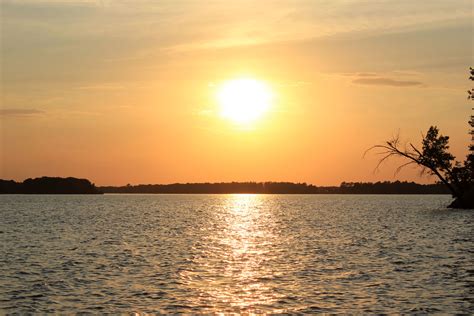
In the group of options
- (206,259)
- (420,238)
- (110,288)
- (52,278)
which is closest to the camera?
(110,288)

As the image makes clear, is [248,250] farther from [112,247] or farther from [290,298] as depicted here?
[290,298]

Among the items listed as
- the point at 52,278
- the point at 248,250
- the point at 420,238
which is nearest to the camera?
the point at 52,278

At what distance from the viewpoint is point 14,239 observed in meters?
66.1

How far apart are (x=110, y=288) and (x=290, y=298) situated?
32.5ft

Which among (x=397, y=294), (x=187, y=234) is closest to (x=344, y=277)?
(x=397, y=294)

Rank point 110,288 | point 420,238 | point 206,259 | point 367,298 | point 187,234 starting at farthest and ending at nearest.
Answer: point 187,234, point 420,238, point 206,259, point 110,288, point 367,298

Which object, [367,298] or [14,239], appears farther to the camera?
[14,239]

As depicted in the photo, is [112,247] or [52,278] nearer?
[52,278]

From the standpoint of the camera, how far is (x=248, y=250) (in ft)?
179

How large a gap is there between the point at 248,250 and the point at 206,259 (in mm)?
8082

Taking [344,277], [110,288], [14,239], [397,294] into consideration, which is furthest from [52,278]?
[14,239]

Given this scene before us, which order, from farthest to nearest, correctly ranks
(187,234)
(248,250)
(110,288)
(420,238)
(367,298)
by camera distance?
(187,234)
(420,238)
(248,250)
(110,288)
(367,298)

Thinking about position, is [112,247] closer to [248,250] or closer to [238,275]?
[248,250]

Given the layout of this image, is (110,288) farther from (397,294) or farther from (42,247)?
(42,247)
